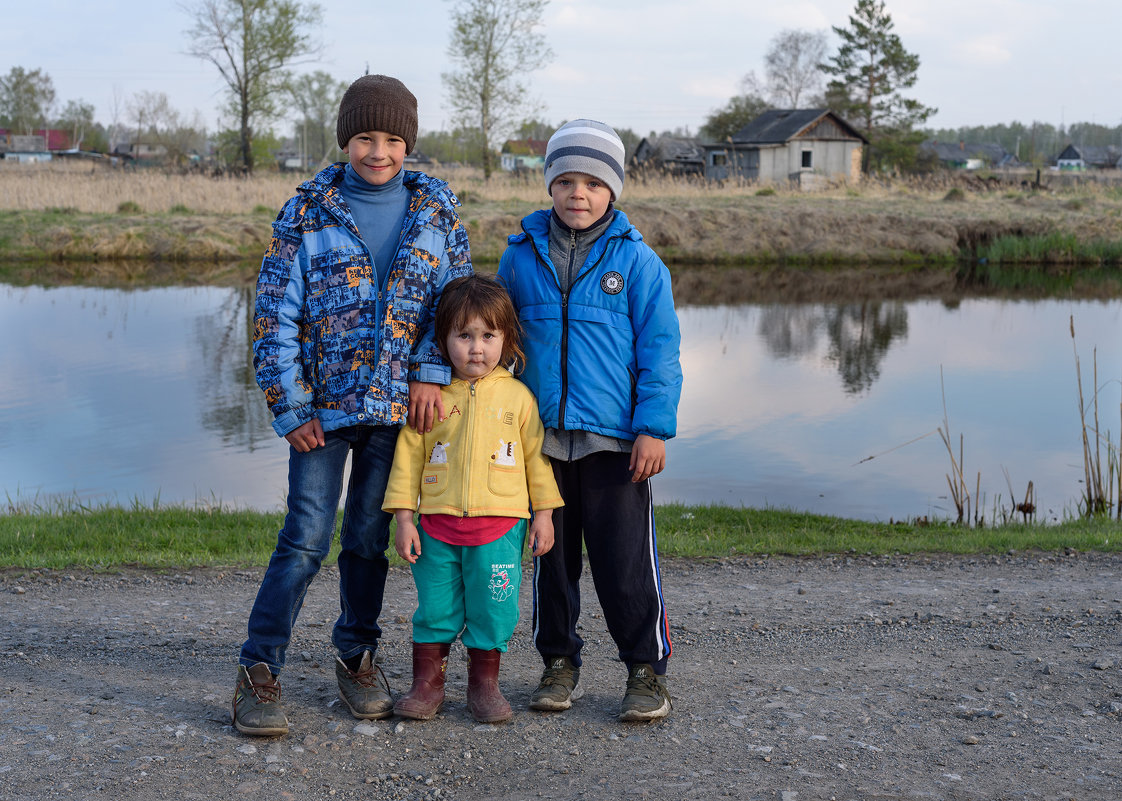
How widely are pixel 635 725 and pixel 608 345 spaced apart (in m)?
1.27

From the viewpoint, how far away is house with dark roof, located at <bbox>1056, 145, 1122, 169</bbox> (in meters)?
98.3

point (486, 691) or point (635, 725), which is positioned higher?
point (486, 691)

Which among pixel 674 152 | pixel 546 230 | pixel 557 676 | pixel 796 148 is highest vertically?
pixel 674 152

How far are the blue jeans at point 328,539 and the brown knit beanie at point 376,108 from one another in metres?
0.95

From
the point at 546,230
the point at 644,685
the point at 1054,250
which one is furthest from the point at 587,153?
the point at 1054,250

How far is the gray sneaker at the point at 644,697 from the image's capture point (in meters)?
3.35

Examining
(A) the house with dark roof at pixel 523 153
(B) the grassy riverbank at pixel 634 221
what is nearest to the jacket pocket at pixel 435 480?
(B) the grassy riverbank at pixel 634 221

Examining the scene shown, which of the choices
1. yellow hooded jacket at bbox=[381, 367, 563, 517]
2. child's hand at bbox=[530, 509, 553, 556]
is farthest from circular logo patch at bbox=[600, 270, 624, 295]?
child's hand at bbox=[530, 509, 553, 556]

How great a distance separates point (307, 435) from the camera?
314 centimetres

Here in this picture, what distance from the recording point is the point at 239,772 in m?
2.97

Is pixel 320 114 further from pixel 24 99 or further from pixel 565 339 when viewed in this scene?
pixel 565 339

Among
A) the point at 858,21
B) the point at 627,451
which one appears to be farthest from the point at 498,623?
the point at 858,21

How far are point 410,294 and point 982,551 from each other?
431cm

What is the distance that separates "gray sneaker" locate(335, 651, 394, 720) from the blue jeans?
0.21ft
